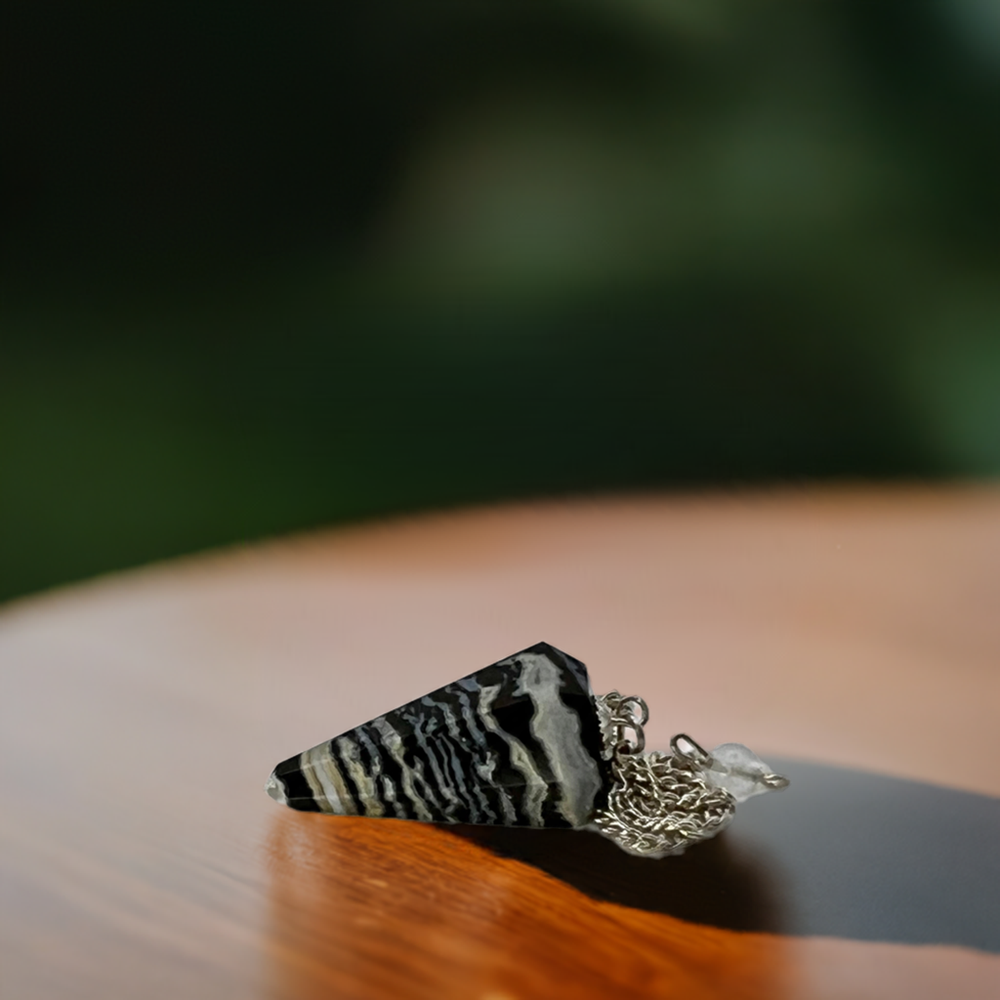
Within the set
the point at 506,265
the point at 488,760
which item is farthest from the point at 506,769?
the point at 506,265

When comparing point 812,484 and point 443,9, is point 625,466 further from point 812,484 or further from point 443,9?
point 443,9

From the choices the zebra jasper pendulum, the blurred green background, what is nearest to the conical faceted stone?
the zebra jasper pendulum

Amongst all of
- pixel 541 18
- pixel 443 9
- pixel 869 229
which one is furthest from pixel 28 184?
pixel 869 229

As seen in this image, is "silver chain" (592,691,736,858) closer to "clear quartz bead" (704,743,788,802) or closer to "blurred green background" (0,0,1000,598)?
"clear quartz bead" (704,743,788,802)

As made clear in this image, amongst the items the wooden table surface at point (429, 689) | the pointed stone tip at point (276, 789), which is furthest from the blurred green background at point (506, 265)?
the pointed stone tip at point (276, 789)

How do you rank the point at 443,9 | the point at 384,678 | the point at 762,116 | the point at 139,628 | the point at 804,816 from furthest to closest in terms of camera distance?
the point at 762,116 < the point at 443,9 < the point at 139,628 < the point at 384,678 < the point at 804,816

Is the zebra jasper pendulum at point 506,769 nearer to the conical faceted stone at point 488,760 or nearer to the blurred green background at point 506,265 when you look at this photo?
the conical faceted stone at point 488,760

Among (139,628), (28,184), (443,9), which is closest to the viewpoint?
(139,628)

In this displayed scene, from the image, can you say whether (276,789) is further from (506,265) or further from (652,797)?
(506,265)
